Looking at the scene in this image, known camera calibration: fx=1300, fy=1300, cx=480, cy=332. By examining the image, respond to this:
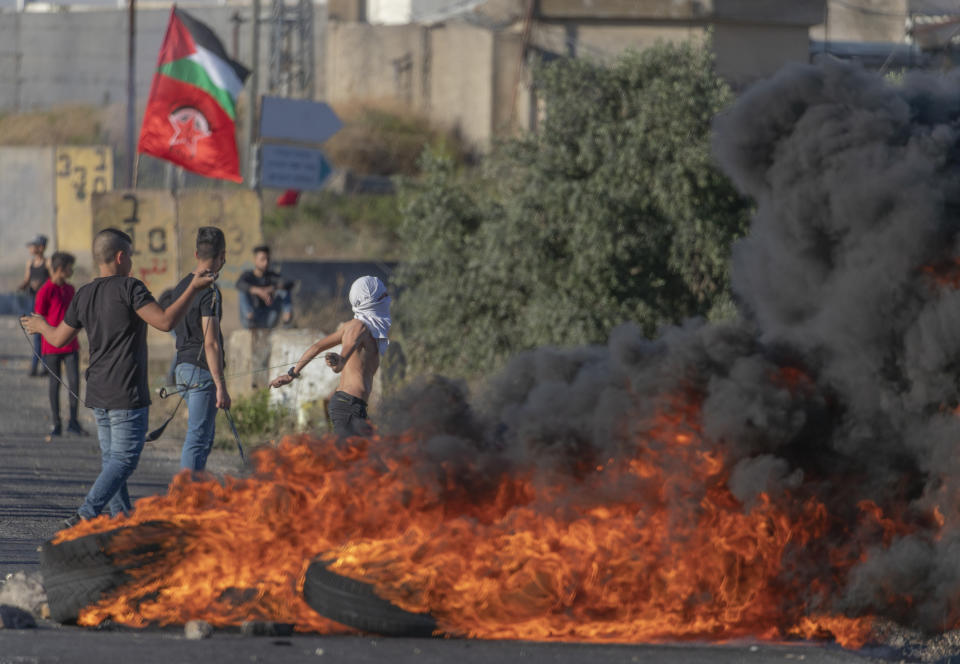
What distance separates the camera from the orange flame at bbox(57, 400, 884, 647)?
5.88 meters

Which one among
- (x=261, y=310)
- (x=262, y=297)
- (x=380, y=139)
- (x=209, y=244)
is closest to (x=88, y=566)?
(x=209, y=244)

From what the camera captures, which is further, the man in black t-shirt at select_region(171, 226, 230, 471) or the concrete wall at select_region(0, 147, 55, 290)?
the concrete wall at select_region(0, 147, 55, 290)

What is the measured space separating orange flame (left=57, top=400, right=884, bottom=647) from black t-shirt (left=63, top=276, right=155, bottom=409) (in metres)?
1.06

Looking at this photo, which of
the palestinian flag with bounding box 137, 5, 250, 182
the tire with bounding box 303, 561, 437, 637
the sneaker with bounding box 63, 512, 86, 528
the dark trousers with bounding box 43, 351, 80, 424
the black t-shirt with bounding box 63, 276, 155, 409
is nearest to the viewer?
the tire with bounding box 303, 561, 437, 637

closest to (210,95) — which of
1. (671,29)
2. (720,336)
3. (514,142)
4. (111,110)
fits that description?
(514,142)

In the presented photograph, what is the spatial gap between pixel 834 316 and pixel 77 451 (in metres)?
7.98

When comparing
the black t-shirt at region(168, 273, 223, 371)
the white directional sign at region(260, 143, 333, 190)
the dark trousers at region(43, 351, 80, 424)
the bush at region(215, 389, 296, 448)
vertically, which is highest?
the white directional sign at region(260, 143, 333, 190)

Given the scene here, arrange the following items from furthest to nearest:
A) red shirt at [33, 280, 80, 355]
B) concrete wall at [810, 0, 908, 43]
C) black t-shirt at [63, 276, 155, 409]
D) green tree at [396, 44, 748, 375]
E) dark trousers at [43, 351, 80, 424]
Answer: concrete wall at [810, 0, 908, 43], green tree at [396, 44, 748, 375], red shirt at [33, 280, 80, 355], dark trousers at [43, 351, 80, 424], black t-shirt at [63, 276, 155, 409]

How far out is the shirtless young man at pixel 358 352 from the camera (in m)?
8.03

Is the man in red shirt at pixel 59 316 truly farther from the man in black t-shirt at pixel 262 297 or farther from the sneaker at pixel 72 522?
the sneaker at pixel 72 522

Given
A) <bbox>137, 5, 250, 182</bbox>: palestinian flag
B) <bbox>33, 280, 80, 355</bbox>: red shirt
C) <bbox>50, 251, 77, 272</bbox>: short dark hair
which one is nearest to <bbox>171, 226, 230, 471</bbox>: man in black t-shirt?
<bbox>50, 251, 77, 272</bbox>: short dark hair

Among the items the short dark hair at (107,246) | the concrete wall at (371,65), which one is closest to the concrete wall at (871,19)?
the concrete wall at (371,65)

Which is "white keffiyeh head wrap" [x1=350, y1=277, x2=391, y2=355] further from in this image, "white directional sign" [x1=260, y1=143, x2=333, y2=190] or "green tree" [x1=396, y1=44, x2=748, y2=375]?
"white directional sign" [x1=260, y1=143, x2=333, y2=190]

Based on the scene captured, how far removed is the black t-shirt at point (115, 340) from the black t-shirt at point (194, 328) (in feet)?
2.46
